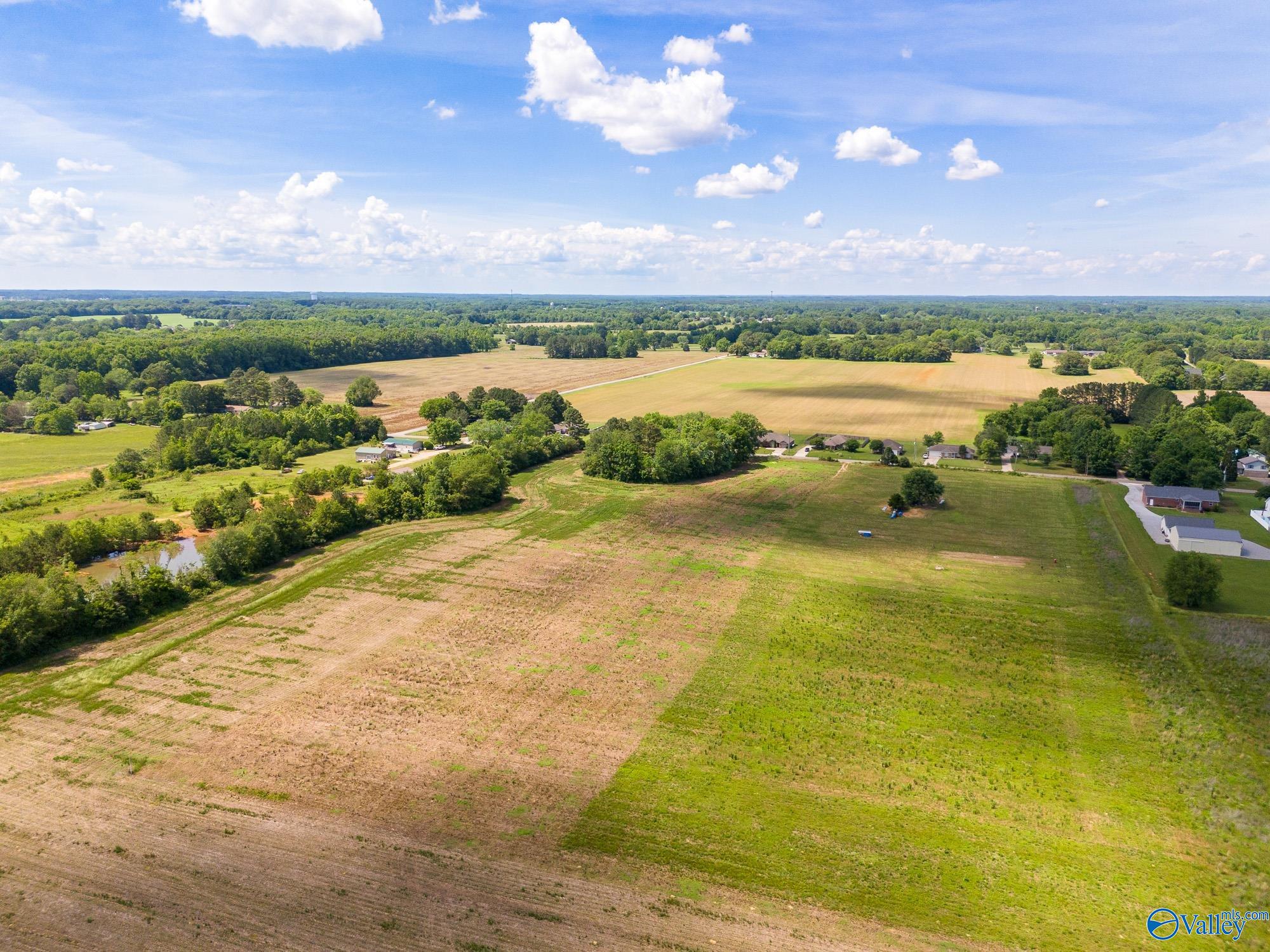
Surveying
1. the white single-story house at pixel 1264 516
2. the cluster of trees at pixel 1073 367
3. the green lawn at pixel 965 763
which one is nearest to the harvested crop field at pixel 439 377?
the green lawn at pixel 965 763

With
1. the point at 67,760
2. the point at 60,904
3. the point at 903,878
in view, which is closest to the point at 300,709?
the point at 67,760

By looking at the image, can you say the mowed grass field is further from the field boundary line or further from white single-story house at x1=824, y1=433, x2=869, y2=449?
white single-story house at x1=824, y1=433, x2=869, y2=449

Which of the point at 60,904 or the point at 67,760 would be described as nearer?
the point at 60,904

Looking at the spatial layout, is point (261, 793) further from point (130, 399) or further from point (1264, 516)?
point (130, 399)

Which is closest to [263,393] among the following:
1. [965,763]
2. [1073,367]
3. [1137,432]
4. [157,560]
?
[157,560]

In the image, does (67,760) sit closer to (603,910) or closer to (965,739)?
(603,910)

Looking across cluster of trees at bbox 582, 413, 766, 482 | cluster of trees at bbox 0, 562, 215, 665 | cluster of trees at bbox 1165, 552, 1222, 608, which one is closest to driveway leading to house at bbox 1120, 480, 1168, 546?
cluster of trees at bbox 1165, 552, 1222, 608

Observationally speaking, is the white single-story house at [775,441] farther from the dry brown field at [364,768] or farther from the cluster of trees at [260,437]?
the cluster of trees at [260,437]
